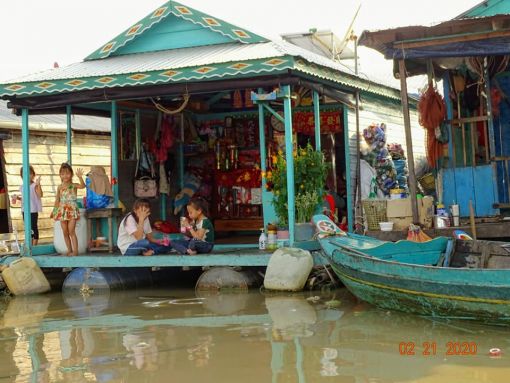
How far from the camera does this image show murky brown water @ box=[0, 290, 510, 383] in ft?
21.3

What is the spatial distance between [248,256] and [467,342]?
4.44m

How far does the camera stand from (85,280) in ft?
39.7

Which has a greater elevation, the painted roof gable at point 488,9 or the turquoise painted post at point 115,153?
the painted roof gable at point 488,9

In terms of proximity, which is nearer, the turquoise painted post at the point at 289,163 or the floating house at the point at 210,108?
the turquoise painted post at the point at 289,163

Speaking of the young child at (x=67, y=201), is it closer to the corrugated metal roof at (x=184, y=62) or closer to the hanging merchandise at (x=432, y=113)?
the corrugated metal roof at (x=184, y=62)

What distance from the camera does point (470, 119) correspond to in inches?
476

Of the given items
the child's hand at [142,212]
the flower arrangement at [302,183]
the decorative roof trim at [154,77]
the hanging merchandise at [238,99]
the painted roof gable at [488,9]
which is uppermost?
the painted roof gable at [488,9]

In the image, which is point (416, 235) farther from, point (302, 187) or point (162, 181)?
point (162, 181)

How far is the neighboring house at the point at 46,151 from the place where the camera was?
16.4 metres

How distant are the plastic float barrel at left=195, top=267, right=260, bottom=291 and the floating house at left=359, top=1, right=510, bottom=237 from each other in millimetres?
3327

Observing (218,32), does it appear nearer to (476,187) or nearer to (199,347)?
(476,187)

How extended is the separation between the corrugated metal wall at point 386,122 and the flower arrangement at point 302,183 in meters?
2.22

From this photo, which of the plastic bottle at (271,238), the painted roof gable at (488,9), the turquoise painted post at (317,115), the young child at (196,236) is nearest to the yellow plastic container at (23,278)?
the young child at (196,236)

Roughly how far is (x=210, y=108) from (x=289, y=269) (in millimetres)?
5886
